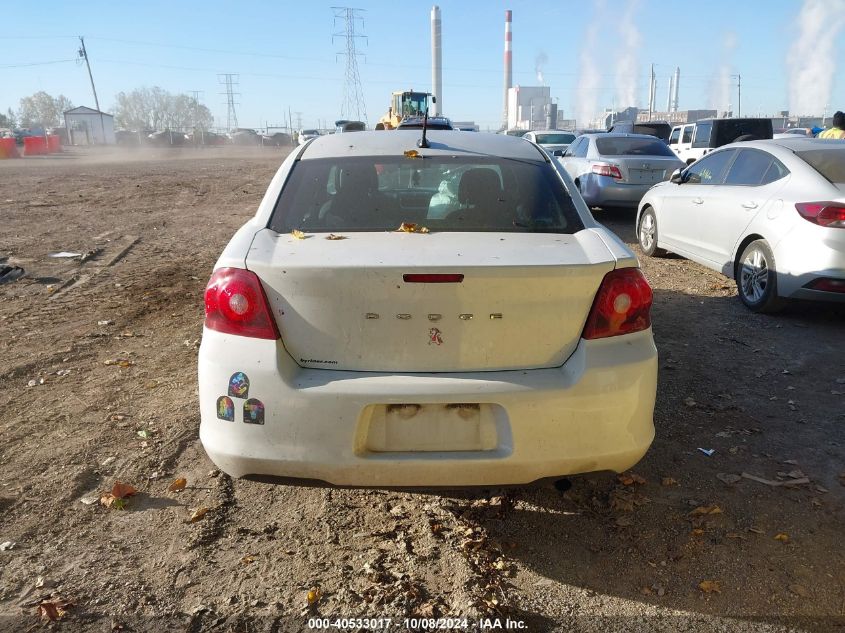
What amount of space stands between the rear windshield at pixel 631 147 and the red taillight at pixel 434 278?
10.1 m

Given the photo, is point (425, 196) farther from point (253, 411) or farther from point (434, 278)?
point (253, 411)

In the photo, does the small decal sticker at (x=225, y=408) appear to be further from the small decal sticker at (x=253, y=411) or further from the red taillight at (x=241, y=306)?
the red taillight at (x=241, y=306)

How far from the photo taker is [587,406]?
2.49 meters

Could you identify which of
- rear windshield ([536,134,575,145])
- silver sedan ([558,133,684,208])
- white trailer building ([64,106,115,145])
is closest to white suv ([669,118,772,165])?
rear windshield ([536,134,575,145])

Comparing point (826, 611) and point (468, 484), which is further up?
point (468, 484)

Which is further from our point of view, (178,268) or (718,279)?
(178,268)

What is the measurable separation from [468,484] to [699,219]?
19.3 feet

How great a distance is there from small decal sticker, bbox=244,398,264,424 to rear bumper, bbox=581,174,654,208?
9.57m

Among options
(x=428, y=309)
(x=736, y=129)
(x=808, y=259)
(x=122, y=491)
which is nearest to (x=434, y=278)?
(x=428, y=309)

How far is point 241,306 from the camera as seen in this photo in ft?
Result: 8.34

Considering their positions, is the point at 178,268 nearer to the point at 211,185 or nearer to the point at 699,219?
the point at 699,219

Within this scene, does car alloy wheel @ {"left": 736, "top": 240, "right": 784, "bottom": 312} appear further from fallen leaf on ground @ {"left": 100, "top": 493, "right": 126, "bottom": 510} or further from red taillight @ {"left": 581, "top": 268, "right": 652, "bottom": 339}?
fallen leaf on ground @ {"left": 100, "top": 493, "right": 126, "bottom": 510}

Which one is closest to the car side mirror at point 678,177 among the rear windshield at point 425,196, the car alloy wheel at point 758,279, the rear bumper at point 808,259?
the car alloy wheel at point 758,279

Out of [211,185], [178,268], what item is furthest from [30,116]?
[178,268]
